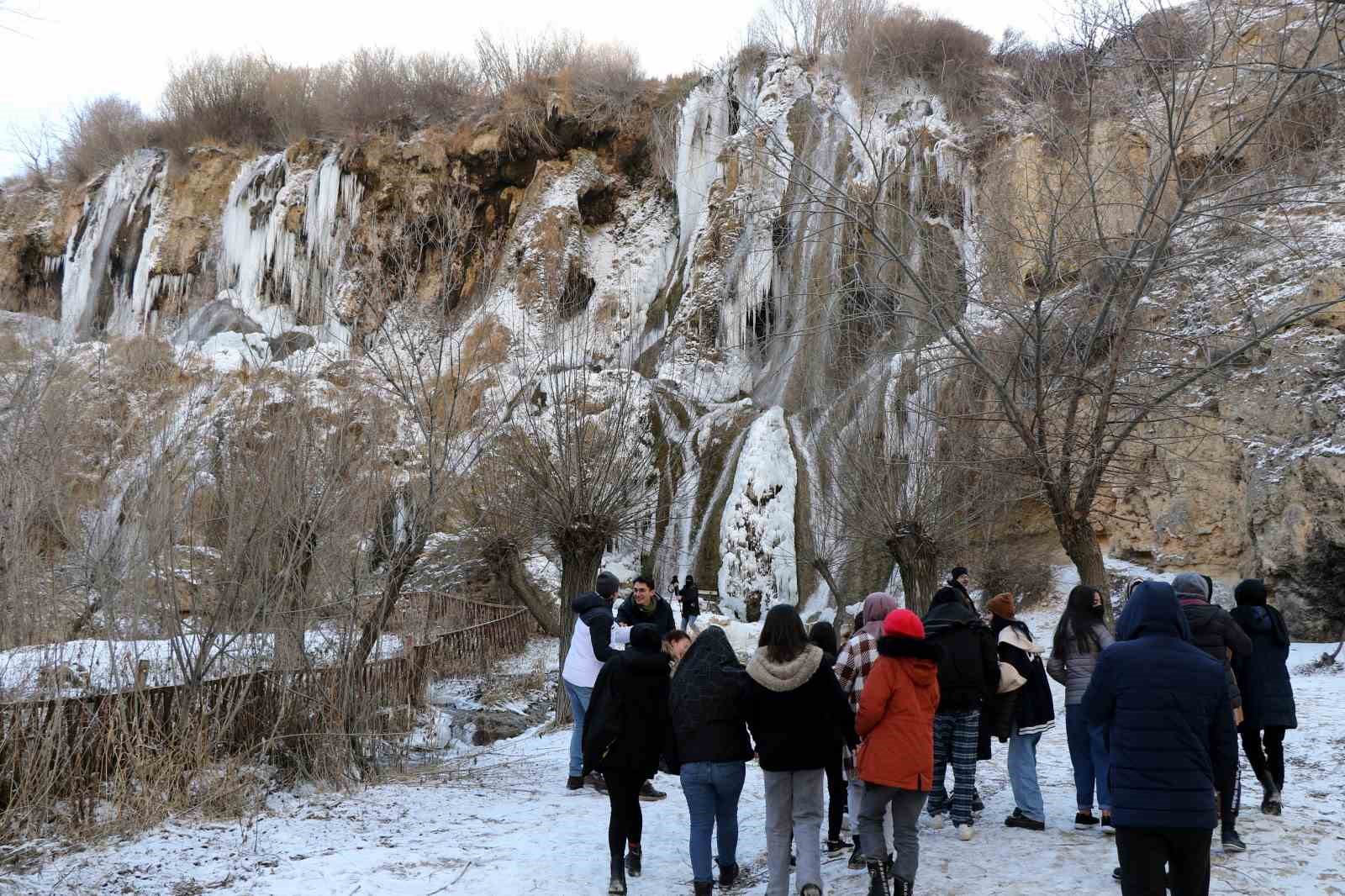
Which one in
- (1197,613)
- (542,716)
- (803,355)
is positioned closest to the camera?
(1197,613)

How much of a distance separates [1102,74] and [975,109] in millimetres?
18246

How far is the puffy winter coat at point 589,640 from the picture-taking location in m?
7.60

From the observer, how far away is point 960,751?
6.15 m

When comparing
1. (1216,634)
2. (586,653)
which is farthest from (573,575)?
(1216,634)

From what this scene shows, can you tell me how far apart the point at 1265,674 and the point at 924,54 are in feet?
86.0

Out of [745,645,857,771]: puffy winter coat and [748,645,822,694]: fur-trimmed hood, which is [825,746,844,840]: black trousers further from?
[748,645,822,694]: fur-trimmed hood

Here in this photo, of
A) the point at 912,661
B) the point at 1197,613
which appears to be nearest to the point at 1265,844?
the point at 1197,613

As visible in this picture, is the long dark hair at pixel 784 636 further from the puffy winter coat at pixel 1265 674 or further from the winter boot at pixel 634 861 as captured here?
the puffy winter coat at pixel 1265 674

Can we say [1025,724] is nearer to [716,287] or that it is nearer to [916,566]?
[916,566]

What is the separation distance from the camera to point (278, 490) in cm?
860

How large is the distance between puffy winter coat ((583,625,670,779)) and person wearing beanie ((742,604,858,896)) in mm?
784

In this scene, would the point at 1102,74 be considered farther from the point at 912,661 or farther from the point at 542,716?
the point at 542,716

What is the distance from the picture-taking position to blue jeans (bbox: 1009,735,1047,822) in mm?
6344

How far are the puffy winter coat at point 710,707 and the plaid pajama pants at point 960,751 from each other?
1.50 m
